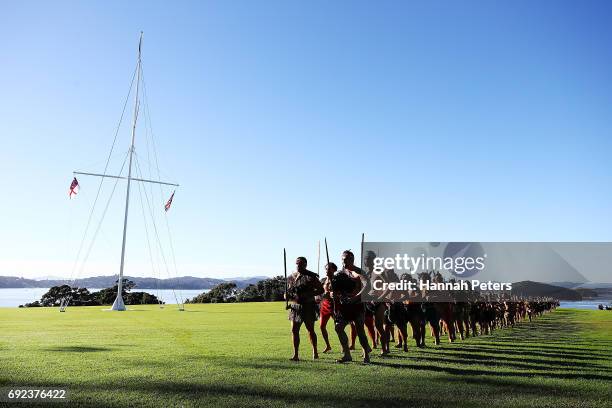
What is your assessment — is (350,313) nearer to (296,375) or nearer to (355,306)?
(355,306)

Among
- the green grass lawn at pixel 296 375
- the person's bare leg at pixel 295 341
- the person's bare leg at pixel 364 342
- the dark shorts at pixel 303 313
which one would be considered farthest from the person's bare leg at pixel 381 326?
the person's bare leg at pixel 295 341

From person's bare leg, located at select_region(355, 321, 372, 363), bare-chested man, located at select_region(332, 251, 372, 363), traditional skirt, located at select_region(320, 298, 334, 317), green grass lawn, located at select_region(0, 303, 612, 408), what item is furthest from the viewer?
traditional skirt, located at select_region(320, 298, 334, 317)

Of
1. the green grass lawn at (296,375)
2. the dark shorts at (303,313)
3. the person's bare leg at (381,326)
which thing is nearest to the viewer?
the green grass lawn at (296,375)

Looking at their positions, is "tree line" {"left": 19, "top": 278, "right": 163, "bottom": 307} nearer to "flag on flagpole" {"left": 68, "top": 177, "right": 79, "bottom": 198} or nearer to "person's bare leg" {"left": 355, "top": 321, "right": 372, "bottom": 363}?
"flag on flagpole" {"left": 68, "top": 177, "right": 79, "bottom": 198}

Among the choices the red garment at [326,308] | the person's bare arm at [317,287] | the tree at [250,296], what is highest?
the person's bare arm at [317,287]

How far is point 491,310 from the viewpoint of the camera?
Result: 24.9 meters

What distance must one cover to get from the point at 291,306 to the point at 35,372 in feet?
18.5

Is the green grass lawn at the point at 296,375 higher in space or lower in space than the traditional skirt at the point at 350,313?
lower

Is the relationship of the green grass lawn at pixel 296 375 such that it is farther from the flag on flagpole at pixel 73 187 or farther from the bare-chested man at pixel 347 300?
the flag on flagpole at pixel 73 187

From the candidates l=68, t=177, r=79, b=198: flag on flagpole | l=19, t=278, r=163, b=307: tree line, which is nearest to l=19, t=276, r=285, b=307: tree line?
l=19, t=278, r=163, b=307: tree line

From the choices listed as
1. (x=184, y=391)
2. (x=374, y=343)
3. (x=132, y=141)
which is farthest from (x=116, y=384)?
(x=132, y=141)

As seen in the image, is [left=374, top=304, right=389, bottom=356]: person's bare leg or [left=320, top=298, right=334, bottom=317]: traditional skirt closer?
[left=374, top=304, right=389, bottom=356]: person's bare leg

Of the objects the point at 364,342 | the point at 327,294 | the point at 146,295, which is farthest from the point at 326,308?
the point at 146,295

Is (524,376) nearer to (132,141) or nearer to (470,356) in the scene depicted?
(470,356)
